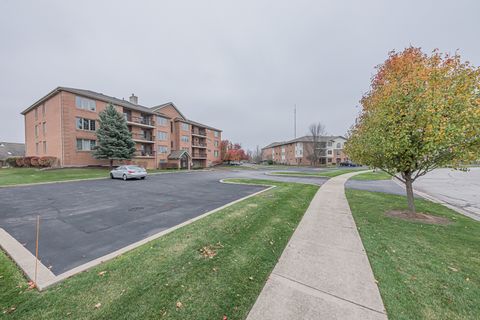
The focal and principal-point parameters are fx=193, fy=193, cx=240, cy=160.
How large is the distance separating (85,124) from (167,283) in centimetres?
3052

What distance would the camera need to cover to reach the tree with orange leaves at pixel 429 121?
516 cm

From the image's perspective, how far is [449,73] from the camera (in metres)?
5.84

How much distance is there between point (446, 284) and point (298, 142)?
66.3 meters

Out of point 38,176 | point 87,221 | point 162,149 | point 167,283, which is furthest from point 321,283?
point 162,149

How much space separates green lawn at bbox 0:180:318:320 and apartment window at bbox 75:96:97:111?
2818cm

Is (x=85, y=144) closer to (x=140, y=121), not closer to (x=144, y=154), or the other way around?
(x=144, y=154)

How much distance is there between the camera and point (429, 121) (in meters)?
5.36

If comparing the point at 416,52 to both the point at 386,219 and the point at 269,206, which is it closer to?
the point at 386,219

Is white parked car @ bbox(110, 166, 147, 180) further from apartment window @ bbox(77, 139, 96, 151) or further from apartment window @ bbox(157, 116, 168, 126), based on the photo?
apartment window @ bbox(157, 116, 168, 126)

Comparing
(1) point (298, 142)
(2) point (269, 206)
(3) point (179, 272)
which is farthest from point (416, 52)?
(1) point (298, 142)

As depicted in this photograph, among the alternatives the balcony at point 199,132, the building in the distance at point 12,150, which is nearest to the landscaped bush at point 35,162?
the balcony at point 199,132

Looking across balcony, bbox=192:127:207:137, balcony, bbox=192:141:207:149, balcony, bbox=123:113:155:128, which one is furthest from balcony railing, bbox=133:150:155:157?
balcony, bbox=192:127:207:137

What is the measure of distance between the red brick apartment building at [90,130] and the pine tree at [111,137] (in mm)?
2363

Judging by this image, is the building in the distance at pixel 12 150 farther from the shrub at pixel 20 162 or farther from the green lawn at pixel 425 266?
the green lawn at pixel 425 266
